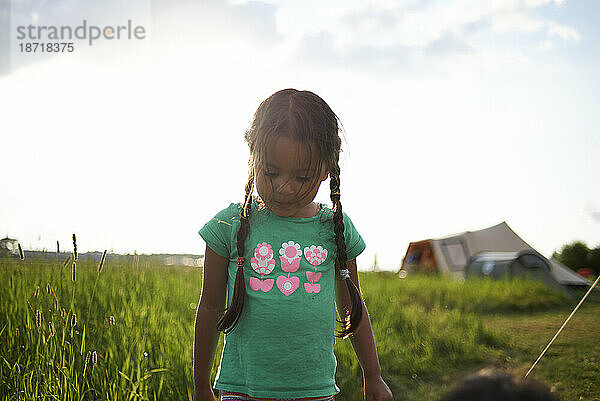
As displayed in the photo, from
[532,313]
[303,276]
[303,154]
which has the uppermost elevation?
[303,154]

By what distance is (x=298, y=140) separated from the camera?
1.57m

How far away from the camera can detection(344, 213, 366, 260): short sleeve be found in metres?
1.72

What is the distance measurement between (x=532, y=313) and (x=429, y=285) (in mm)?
987

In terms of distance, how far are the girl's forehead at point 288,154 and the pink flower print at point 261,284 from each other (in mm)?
275

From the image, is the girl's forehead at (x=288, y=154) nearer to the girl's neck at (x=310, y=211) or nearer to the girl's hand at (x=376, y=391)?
the girl's neck at (x=310, y=211)

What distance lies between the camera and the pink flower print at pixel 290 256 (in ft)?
5.26

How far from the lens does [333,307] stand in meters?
1.68

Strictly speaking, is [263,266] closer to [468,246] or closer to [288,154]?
[288,154]

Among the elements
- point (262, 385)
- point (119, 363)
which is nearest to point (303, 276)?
point (262, 385)

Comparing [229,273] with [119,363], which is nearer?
[229,273]

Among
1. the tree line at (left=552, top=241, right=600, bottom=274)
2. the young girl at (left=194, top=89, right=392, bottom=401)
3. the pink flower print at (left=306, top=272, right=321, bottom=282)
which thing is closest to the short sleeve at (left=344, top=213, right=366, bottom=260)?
the young girl at (left=194, top=89, right=392, bottom=401)

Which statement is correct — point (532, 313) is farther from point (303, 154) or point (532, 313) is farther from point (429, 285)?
point (303, 154)

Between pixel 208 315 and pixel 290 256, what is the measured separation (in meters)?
0.27

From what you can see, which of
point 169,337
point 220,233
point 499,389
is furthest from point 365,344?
→ point 169,337
